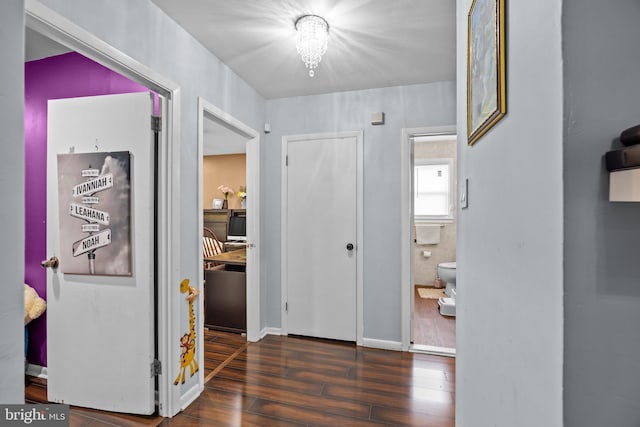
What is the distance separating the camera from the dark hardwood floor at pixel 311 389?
6.43 feet

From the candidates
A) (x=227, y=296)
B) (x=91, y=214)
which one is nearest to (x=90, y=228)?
(x=91, y=214)

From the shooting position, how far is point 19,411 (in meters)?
1.07

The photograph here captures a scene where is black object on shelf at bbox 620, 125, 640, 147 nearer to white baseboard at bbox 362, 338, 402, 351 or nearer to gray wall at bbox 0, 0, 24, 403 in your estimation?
gray wall at bbox 0, 0, 24, 403

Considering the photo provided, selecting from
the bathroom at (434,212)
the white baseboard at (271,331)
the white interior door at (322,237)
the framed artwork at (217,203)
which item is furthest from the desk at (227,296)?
the framed artwork at (217,203)

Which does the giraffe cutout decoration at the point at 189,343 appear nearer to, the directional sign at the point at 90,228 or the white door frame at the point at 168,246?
the white door frame at the point at 168,246

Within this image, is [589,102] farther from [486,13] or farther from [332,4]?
[332,4]

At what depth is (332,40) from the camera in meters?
2.28

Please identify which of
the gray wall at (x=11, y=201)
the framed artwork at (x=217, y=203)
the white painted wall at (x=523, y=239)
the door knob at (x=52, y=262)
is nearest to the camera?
the white painted wall at (x=523, y=239)

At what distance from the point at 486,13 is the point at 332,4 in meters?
1.15

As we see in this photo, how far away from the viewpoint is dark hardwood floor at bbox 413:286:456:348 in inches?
124

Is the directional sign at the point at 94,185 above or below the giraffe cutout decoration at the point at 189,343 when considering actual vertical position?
above

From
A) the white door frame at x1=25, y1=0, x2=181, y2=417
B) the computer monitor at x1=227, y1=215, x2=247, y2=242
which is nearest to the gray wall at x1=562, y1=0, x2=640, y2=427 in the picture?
the white door frame at x1=25, y1=0, x2=181, y2=417

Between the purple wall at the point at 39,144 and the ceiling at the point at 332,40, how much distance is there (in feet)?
0.40

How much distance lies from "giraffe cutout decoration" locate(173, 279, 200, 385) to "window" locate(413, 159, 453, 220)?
4.07 metres
